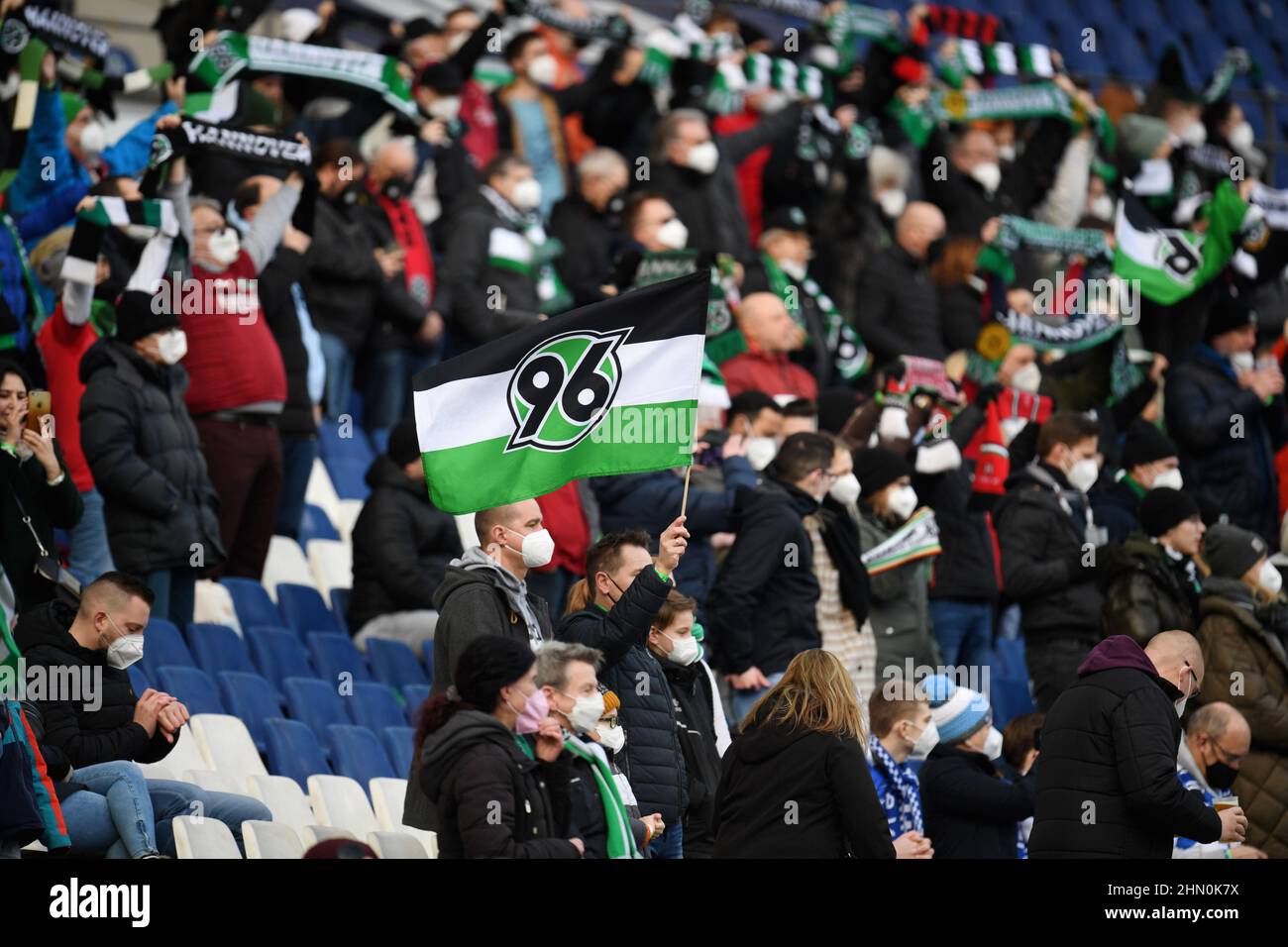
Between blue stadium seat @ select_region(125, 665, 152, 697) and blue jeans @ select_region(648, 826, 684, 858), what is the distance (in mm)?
2101

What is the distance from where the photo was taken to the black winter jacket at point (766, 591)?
352 inches

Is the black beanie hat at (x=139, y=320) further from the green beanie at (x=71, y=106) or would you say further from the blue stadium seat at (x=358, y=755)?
the green beanie at (x=71, y=106)

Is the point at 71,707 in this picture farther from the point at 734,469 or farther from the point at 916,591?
the point at 916,591

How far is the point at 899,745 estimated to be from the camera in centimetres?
801

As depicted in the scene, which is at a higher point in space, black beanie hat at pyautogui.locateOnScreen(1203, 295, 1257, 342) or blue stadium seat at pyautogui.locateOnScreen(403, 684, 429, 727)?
black beanie hat at pyautogui.locateOnScreen(1203, 295, 1257, 342)

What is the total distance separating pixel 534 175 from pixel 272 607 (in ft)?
15.5

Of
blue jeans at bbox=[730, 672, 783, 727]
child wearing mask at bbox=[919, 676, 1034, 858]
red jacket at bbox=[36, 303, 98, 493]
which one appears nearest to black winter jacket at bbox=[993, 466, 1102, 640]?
blue jeans at bbox=[730, 672, 783, 727]

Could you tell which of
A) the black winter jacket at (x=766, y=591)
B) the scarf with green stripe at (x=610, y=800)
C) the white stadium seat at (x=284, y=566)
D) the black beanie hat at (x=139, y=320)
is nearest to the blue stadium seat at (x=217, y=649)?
the white stadium seat at (x=284, y=566)

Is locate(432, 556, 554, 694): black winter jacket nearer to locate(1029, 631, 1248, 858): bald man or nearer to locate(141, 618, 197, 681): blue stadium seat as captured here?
locate(1029, 631, 1248, 858): bald man

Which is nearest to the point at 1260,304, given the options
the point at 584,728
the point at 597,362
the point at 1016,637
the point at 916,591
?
the point at 1016,637

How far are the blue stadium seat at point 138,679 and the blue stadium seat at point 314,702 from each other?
0.67 m

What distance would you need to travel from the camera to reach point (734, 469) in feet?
31.3

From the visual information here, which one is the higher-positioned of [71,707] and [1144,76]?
[1144,76]

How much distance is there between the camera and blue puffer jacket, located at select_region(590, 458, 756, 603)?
30.3 ft
